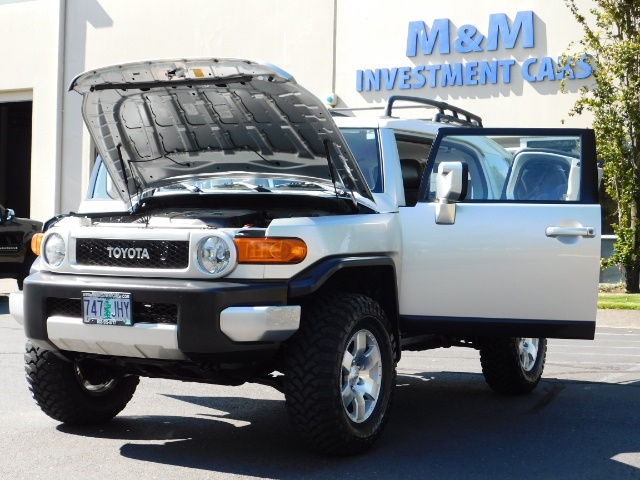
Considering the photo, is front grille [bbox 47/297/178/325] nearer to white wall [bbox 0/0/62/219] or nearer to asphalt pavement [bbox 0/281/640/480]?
asphalt pavement [bbox 0/281/640/480]

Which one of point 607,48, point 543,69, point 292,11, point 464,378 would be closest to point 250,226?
point 464,378

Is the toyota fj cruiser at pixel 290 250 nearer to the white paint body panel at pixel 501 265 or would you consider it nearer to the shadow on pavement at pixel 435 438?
the white paint body panel at pixel 501 265

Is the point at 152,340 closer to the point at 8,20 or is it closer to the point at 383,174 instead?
the point at 383,174

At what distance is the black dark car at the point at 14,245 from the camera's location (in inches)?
566

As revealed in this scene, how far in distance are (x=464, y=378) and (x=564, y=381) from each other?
815 mm

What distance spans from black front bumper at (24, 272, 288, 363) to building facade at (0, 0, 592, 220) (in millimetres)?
10603

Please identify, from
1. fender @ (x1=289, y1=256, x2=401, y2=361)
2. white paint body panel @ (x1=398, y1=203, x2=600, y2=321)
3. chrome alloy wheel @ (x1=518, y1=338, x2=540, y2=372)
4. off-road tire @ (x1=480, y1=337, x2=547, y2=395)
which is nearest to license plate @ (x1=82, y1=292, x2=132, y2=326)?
fender @ (x1=289, y1=256, x2=401, y2=361)

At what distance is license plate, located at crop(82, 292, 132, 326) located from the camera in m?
5.16

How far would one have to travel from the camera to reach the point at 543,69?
61.5 ft

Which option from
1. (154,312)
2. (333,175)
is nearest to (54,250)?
(154,312)

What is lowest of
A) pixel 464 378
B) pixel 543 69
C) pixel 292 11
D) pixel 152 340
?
pixel 464 378

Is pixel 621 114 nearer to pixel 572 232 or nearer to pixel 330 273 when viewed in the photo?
pixel 572 232

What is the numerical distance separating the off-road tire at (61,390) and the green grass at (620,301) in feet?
33.2

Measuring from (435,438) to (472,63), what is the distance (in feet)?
47.0
